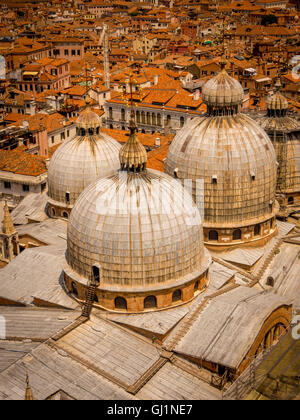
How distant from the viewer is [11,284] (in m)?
42.9

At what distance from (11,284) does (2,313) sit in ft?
12.2

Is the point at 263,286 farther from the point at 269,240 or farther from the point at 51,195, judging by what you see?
the point at 51,195

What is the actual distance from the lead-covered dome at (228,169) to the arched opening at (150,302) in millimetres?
9924

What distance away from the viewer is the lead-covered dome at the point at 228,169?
44.1 metres

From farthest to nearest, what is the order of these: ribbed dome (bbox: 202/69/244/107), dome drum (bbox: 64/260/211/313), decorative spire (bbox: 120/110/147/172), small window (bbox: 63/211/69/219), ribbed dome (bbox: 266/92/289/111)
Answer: ribbed dome (bbox: 266/92/289/111)
small window (bbox: 63/211/69/219)
ribbed dome (bbox: 202/69/244/107)
decorative spire (bbox: 120/110/147/172)
dome drum (bbox: 64/260/211/313)

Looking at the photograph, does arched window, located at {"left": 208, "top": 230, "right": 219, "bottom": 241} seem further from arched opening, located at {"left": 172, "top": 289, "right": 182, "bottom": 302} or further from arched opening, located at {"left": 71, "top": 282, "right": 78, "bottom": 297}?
arched opening, located at {"left": 71, "top": 282, "right": 78, "bottom": 297}

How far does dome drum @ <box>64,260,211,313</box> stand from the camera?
3622 centimetres

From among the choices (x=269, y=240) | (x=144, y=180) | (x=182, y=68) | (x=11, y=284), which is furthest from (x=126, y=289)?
(x=182, y=68)

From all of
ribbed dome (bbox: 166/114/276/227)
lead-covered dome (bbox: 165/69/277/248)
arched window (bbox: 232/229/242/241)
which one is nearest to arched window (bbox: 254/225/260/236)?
lead-covered dome (bbox: 165/69/277/248)

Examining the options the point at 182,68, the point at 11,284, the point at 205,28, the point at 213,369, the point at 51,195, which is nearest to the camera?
the point at 213,369

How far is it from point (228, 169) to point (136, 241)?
11656 millimetres

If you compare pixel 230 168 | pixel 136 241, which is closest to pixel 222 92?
pixel 230 168

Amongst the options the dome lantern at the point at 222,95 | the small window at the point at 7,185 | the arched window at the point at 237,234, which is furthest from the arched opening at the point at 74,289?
the small window at the point at 7,185

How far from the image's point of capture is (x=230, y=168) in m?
43.8
